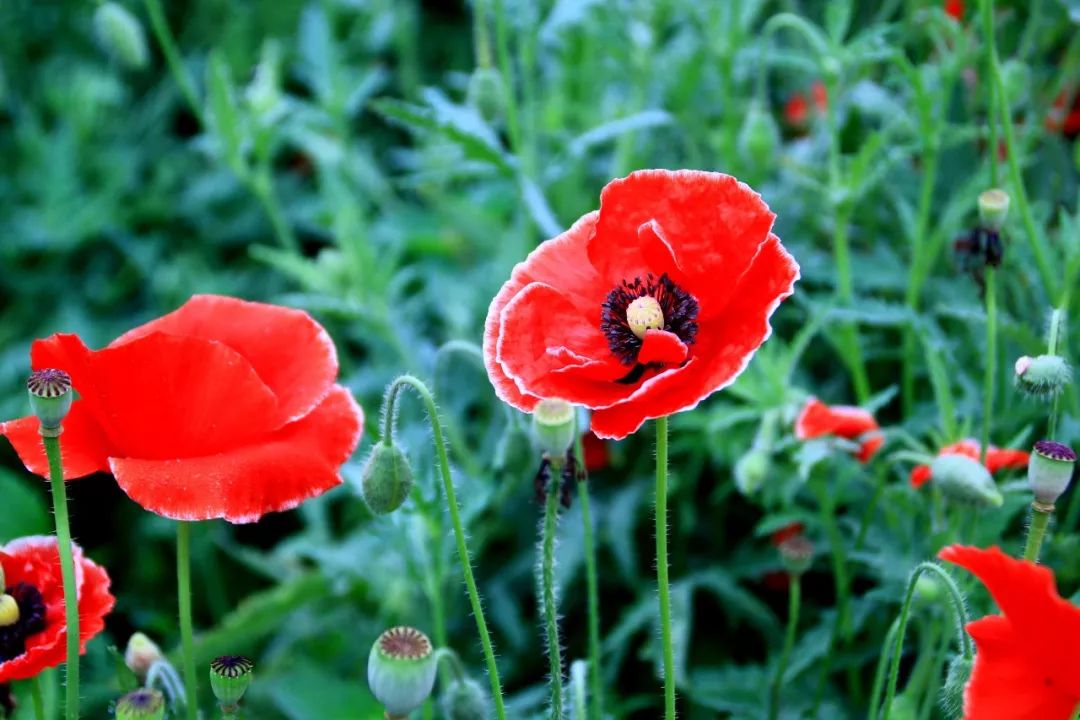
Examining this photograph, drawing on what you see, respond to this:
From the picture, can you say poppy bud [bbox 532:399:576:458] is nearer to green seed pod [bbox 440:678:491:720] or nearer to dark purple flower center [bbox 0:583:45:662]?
green seed pod [bbox 440:678:491:720]

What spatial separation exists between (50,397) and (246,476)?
0.17 metres

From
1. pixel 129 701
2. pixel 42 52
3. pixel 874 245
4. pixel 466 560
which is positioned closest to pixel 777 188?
pixel 874 245

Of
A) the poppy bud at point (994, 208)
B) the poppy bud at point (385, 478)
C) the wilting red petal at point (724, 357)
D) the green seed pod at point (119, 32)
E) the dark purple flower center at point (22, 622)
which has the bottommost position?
the dark purple flower center at point (22, 622)

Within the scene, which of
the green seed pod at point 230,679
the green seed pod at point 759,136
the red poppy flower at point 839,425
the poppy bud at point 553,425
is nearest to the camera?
the green seed pod at point 230,679

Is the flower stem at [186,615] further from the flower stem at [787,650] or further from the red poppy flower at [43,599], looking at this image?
the flower stem at [787,650]

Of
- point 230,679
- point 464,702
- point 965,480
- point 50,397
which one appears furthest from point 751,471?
point 50,397

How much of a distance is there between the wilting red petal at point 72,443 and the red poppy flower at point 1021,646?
68 centimetres

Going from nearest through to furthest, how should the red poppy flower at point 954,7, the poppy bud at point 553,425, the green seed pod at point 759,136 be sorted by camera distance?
the poppy bud at point 553,425, the green seed pod at point 759,136, the red poppy flower at point 954,7

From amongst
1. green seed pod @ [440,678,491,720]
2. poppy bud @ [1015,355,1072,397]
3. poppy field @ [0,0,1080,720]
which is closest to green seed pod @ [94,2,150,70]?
poppy field @ [0,0,1080,720]

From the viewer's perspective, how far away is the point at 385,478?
1.01m

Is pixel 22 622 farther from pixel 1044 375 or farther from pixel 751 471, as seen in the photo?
pixel 1044 375

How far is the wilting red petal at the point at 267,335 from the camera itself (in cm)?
107

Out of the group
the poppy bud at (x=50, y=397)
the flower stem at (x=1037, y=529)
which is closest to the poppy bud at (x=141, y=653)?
the poppy bud at (x=50, y=397)

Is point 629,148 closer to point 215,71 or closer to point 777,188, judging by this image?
point 777,188
